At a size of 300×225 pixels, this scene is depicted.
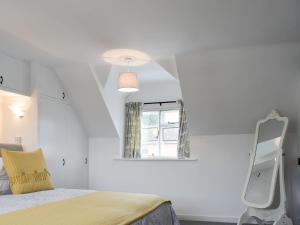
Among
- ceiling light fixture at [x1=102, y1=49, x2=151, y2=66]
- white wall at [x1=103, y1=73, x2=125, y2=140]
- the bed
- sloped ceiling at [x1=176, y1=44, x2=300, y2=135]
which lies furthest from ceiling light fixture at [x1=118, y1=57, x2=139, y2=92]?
the bed

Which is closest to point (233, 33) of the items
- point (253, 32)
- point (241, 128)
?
point (253, 32)

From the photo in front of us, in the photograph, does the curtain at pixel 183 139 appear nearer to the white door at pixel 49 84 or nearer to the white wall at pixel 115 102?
the white wall at pixel 115 102

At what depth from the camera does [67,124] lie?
461 cm

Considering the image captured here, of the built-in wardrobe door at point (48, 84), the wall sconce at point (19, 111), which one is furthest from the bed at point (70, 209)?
the built-in wardrobe door at point (48, 84)

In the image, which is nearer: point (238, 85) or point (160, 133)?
point (238, 85)

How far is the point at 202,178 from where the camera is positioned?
14.8 ft

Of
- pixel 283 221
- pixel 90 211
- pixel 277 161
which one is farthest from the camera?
pixel 277 161

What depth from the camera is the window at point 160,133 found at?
17.5 feet

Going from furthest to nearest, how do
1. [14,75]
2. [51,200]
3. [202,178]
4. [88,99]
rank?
[88,99] < [202,178] < [14,75] < [51,200]

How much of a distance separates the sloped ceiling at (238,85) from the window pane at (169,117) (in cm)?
88

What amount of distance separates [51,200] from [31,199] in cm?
21

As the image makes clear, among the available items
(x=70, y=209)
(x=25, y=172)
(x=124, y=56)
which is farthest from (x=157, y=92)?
(x=70, y=209)

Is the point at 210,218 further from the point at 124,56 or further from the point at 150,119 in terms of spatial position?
the point at 124,56

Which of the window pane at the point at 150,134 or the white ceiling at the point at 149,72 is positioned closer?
the white ceiling at the point at 149,72
